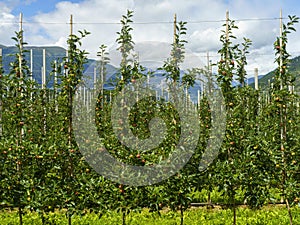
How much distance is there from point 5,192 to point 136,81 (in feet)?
8.83

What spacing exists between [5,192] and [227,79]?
400 centimetres

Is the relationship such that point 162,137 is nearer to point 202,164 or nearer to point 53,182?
point 202,164

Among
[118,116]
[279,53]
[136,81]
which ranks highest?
[279,53]

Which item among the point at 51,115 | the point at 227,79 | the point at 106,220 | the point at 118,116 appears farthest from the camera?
the point at 51,115

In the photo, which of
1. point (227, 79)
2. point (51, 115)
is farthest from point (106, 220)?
point (51, 115)

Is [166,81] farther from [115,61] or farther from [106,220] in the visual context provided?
[106,220]

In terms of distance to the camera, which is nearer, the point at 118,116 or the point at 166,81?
the point at 118,116

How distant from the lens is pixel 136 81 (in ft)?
19.9

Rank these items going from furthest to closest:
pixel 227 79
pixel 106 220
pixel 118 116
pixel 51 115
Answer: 1. pixel 51 115
2. pixel 106 220
3. pixel 227 79
4. pixel 118 116

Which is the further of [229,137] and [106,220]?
[106,220]

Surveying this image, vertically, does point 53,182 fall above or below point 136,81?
below

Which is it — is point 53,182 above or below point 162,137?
below

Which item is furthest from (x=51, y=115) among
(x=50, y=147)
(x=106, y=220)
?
(x=50, y=147)

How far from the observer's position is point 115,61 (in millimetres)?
6215
